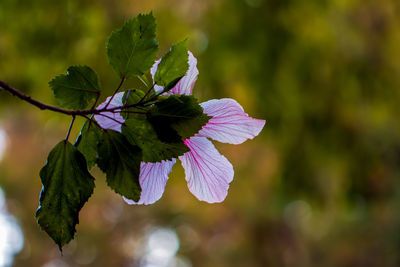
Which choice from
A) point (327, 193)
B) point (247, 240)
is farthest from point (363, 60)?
point (247, 240)

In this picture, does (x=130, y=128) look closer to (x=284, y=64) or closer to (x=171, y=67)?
(x=171, y=67)

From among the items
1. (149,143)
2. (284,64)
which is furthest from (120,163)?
(284,64)

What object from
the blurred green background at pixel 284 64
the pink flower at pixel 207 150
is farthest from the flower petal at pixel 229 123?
the blurred green background at pixel 284 64

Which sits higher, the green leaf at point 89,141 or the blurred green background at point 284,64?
the blurred green background at point 284,64

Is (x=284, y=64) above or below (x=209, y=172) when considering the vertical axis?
above

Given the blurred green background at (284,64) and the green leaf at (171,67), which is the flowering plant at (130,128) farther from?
the blurred green background at (284,64)

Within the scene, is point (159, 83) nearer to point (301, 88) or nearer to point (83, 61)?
point (83, 61)
